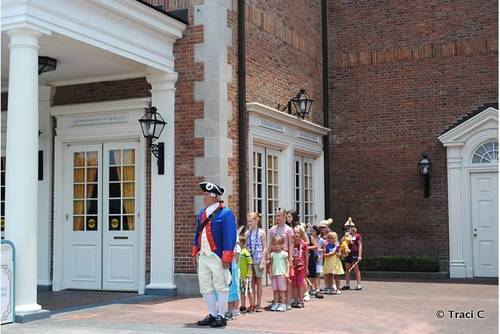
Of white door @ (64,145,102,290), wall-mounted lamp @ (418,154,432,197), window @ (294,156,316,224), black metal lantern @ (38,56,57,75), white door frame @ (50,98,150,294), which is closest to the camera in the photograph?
black metal lantern @ (38,56,57,75)

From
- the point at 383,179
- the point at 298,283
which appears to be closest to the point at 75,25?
the point at 298,283

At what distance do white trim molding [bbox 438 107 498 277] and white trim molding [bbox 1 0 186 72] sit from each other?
285 inches

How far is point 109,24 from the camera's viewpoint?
11359 mm

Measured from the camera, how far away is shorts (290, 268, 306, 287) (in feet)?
36.6

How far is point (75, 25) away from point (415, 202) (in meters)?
9.76

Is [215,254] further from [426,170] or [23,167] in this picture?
[426,170]

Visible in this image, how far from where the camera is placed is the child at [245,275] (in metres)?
10.5

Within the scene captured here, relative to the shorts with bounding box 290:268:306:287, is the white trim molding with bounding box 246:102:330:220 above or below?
above

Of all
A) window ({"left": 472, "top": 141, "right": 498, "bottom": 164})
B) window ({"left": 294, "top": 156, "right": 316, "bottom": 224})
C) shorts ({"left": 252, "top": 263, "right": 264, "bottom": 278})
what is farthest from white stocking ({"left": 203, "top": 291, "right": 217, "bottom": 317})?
window ({"left": 472, "top": 141, "right": 498, "bottom": 164})

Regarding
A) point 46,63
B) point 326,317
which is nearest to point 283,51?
point 46,63

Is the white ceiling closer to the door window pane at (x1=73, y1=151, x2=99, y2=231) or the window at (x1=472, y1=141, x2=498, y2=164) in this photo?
the door window pane at (x1=73, y1=151, x2=99, y2=231)

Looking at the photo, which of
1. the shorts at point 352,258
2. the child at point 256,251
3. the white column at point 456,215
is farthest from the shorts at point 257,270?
the white column at point 456,215

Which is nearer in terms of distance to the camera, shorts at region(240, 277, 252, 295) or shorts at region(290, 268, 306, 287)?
shorts at region(240, 277, 252, 295)

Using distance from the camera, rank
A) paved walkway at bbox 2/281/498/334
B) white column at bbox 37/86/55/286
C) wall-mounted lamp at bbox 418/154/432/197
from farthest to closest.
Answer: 1. wall-mounted lamp at bbox 418/154/432/197
2. white column at bbox 37/86/55/286
3. paved walkway at bbox 2/281/498/334
